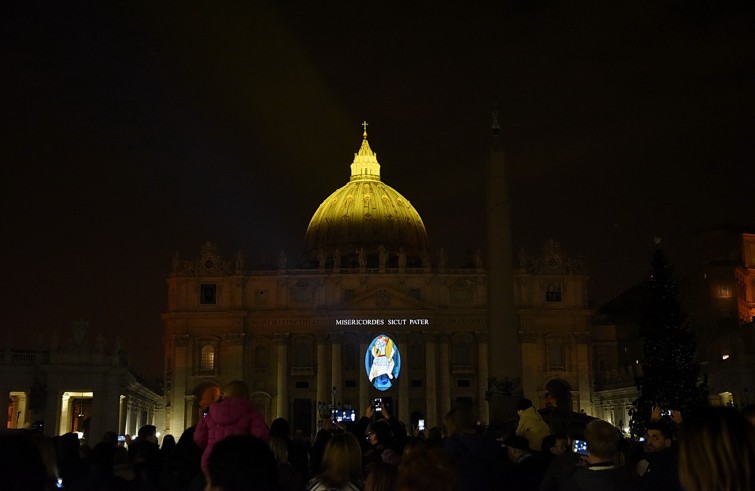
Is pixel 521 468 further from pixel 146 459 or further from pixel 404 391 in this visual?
pixel 404 391

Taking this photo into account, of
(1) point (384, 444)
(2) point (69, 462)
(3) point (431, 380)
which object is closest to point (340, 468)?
(2) point (69, 462)

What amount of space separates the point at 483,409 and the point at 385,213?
29.7m

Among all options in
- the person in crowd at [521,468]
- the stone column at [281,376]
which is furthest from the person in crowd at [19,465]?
the stone column at [281,376]

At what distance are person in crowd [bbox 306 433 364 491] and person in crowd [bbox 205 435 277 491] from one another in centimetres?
300

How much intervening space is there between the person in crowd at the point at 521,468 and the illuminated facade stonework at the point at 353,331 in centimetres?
7764

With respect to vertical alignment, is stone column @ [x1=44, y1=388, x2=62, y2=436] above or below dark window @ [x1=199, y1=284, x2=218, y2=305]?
below

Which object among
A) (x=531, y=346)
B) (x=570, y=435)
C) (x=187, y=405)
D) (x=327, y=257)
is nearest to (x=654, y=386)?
(x=570, y=435)

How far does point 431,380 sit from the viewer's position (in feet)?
298

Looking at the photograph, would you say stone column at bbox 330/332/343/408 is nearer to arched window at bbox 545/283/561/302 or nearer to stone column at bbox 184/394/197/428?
stone column at bbox 184/394/197/428

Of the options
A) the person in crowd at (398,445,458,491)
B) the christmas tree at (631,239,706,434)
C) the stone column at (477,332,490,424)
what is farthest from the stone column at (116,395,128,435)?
the person in crowd at (398,445,458,491)

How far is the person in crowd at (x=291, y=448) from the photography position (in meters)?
12.2

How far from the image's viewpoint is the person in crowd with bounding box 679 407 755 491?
5.27 meters

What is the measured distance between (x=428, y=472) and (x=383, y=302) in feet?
278

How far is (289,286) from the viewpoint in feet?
306
